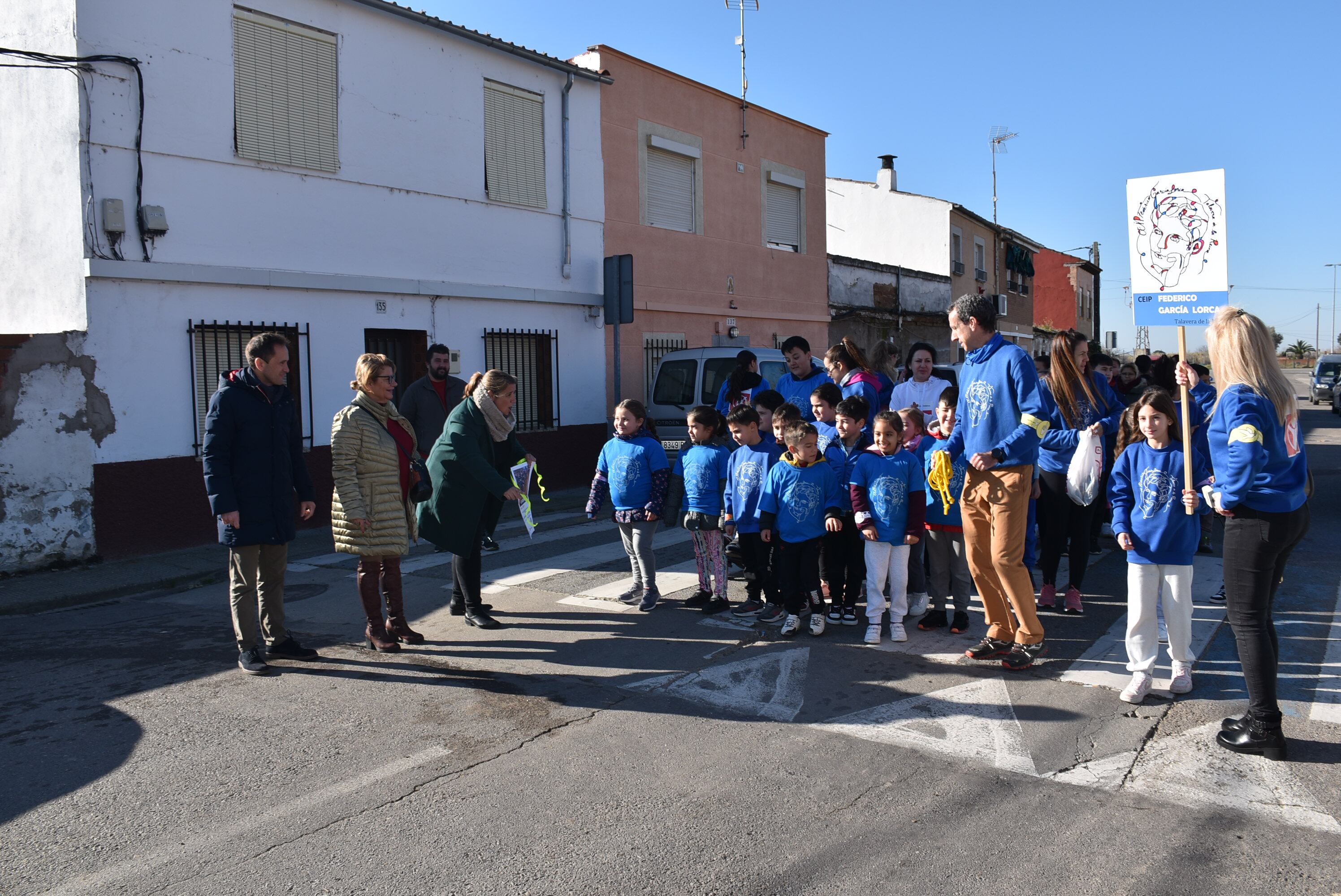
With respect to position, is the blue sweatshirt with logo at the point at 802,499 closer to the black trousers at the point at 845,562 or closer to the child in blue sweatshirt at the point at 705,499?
the black trousers at the point at 845,562

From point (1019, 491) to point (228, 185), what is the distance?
886cm

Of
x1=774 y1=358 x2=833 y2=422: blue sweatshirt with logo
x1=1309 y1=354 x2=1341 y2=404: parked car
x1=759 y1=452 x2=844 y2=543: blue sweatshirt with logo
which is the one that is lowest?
x1=759 y1=452 x2=844 y2=543: blue sweatshirt with logo

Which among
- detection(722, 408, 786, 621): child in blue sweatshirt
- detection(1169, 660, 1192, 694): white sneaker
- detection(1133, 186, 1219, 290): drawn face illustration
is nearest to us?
detection(1169, 660, 1192, 694): white sneaker

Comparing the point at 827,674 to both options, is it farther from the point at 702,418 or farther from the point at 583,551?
the point at 583,551

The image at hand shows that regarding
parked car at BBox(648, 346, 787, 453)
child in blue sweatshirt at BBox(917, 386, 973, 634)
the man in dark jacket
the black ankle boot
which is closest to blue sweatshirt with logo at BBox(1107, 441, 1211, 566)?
the black ankle boot

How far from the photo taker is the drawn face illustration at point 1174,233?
5676 mm

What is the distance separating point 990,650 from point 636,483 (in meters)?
2.53

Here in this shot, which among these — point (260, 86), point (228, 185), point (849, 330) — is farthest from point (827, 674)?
point (849, 330)

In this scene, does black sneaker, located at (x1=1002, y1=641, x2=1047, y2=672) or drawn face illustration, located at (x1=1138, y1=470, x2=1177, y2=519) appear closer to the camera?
drawn face illustration, located at (x1=1138, y1=470, x2=1177, y2=519)

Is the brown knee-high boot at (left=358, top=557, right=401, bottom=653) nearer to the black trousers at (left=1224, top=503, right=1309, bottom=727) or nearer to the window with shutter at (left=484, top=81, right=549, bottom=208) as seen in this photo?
the black trousers at (left=1224, top=503, right=1309, bottom=727)

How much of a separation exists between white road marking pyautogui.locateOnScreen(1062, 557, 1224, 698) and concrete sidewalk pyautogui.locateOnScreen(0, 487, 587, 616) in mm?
6261

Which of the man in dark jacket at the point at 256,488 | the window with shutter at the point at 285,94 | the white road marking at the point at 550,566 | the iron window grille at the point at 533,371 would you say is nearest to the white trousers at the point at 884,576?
the white road marking at the point at 550,566

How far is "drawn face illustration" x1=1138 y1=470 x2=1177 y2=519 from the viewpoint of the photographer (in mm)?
4828

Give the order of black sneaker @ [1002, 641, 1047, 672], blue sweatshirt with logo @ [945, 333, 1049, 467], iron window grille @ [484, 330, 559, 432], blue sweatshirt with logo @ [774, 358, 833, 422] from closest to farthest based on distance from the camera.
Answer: blue sweatshirt with logo @ [945, 333, 1049, 467], black sneaker @ [1002, 641, 1047, 672], blue sweatshirt with logo @ [774, 358, 833, 422], iron window grille @ [484, 330, 559, 432]
